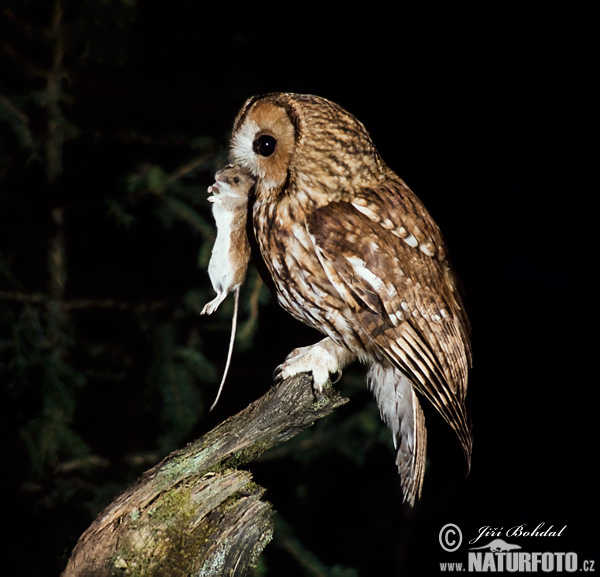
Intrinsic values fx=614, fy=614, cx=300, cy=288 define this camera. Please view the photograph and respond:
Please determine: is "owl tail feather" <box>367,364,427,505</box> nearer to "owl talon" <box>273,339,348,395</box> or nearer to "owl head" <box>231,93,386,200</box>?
"owl talon" <box>273,339,348,395</box>

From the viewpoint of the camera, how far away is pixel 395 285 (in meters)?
1.27

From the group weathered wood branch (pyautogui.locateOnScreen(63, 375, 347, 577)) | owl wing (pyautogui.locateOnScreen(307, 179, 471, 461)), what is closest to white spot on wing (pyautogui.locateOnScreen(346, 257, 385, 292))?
owl wing (pyautogui.locateOnScreen(307, 179, 471, 461))

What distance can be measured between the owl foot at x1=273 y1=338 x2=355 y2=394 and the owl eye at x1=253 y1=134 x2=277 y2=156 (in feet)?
1.48

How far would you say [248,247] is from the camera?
141cm

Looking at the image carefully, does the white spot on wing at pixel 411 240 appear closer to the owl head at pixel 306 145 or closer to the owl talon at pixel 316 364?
the owl head at pixel 306 145

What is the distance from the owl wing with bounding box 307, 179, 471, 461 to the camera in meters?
1.25

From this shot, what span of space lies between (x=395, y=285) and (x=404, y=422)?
0.44 m

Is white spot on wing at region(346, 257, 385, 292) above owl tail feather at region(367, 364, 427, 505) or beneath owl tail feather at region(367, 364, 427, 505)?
above

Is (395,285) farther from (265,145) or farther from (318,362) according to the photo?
(265,145)

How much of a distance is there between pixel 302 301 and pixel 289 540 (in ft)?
3.17

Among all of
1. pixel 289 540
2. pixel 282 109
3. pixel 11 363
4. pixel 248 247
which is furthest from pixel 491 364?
pixel 11 363

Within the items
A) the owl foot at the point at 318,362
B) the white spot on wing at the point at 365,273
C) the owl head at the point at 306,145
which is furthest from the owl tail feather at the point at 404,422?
the owl head at the point at 306,145

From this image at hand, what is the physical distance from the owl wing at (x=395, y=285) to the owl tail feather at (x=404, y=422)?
0.47 feet
